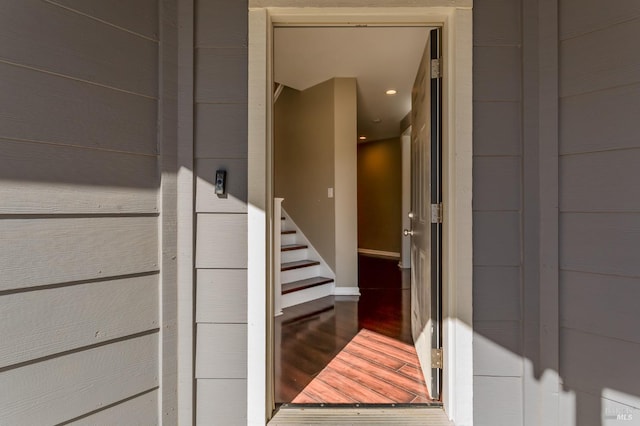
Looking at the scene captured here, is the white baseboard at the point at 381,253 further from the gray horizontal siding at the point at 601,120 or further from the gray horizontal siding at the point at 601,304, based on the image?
the gray horizontal siding at the point at 601,120

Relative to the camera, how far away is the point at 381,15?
4.17 ft

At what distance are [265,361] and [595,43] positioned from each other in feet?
5.94

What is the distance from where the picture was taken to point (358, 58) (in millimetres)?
2951

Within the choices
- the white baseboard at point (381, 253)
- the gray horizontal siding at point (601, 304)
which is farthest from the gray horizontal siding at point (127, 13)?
the white baseboard at point (381, 253)

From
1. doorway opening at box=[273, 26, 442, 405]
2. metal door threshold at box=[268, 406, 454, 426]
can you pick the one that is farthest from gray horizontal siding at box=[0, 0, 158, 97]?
metal door threshold at box=[268, 406, 454, 426]

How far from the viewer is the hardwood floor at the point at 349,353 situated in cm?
159

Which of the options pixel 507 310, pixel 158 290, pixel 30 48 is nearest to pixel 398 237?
pixel 507 310

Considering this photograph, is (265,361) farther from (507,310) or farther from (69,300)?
(507,310)

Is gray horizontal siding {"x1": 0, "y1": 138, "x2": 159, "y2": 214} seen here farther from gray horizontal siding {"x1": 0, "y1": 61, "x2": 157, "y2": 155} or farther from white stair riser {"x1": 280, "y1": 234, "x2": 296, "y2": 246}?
white stair riser {"x1": 280, "y1": 234, "x2": 296, "y2": 246}

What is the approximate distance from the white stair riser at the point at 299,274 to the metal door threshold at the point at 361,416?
6.52 feet

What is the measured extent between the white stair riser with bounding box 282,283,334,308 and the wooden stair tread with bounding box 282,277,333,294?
0.12 feet

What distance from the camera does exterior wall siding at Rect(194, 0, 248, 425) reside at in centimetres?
126

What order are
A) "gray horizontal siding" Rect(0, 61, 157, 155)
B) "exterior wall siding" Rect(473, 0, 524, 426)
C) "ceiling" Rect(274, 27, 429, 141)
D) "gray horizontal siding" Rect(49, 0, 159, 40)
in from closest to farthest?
"gray horizontal siding" Rect(0, 61, 157, 155)
"gray horizontal siding" Rect(49, 0, 159, 40)
"exterior wall siding" Rect(473, 0, 524, 426)
"ceiling" Rect(274, 27, 429, 141)

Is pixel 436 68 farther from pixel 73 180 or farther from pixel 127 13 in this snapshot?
pixel 73 180
